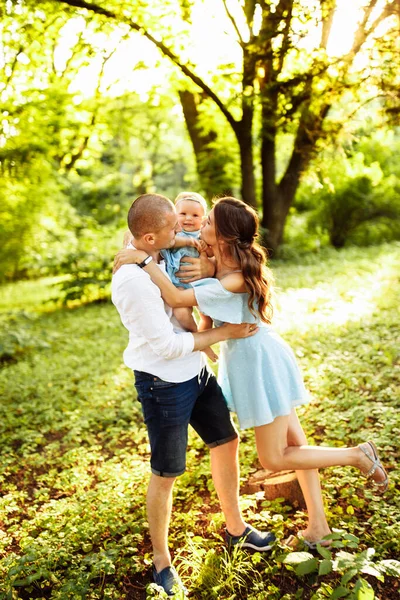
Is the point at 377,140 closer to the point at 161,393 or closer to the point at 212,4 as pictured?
the point at 212,4

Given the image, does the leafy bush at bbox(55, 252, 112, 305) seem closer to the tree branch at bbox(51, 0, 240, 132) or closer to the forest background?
the forest background

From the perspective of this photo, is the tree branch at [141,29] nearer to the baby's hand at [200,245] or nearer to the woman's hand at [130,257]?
the baby's hand at [200,245]

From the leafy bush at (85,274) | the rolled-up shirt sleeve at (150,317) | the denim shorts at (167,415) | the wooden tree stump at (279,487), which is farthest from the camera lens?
the leafy bush at (85,274)

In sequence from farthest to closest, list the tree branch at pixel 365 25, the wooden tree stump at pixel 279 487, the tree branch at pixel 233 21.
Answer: the tree branch at pixel 233 21 → the tree branch at pixel 365 25 → the wooden tree stump at pixel 279 487

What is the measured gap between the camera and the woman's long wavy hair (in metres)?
2.80

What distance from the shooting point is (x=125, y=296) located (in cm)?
261

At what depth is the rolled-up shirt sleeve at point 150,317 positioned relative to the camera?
8.48ft

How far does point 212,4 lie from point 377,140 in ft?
39.7

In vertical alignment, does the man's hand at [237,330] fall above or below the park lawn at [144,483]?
above

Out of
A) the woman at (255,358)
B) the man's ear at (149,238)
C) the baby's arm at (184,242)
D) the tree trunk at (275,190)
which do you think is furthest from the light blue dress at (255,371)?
the tree trunk at (275,190)

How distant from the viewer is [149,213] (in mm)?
2621

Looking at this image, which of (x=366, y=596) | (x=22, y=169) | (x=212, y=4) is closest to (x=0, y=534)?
(x=366, y=596)

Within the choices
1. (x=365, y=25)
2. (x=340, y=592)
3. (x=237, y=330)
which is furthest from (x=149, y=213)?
(x=365, y=25)

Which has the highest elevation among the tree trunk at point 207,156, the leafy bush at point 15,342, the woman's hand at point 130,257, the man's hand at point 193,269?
the tree trunk at point 207,156
